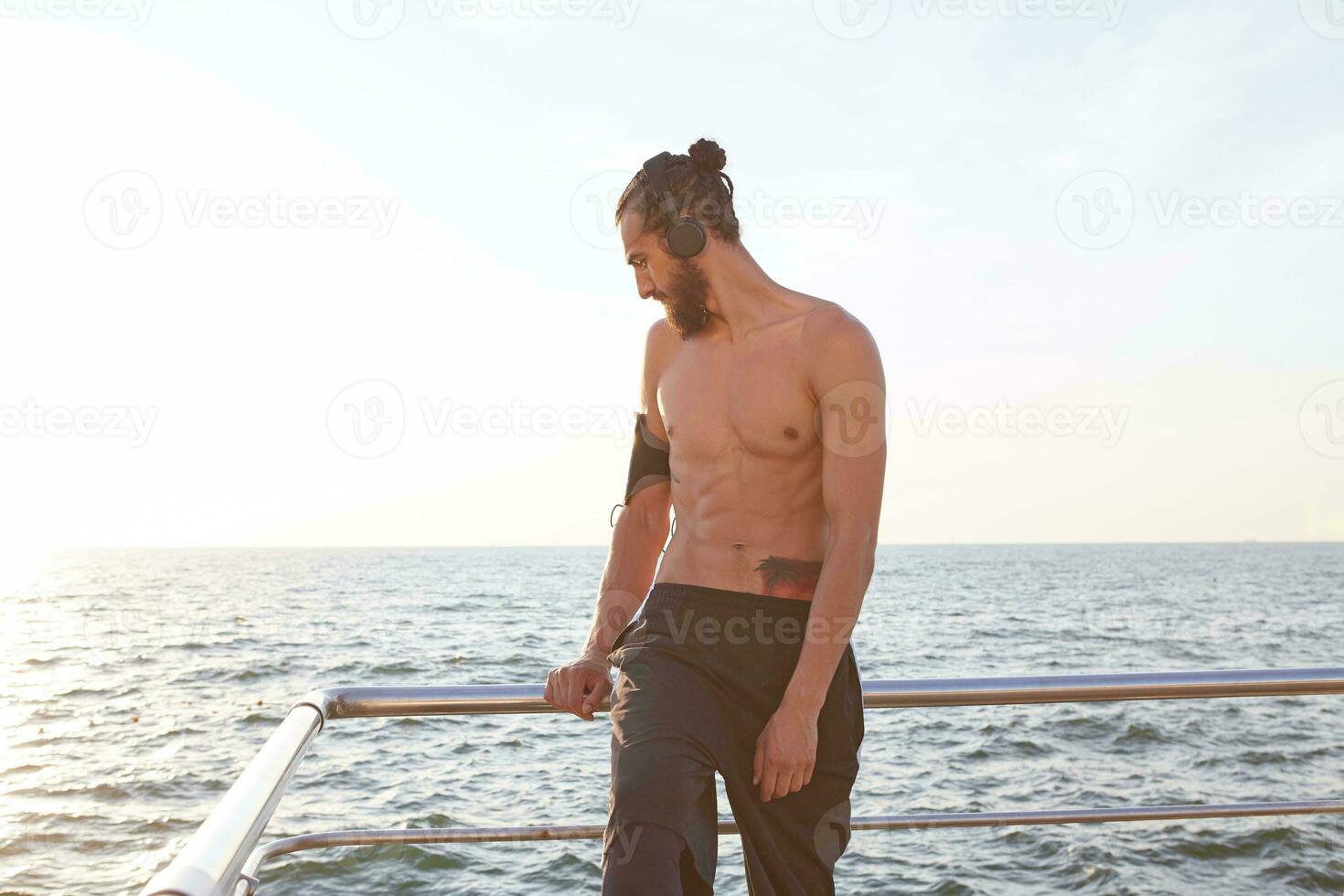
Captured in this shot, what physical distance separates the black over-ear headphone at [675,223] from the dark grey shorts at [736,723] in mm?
664

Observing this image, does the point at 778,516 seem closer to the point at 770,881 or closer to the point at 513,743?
the point at 770,881

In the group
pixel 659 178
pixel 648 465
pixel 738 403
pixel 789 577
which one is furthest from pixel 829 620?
pixel 659 178

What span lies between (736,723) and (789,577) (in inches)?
11.4

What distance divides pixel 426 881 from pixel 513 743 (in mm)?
4402

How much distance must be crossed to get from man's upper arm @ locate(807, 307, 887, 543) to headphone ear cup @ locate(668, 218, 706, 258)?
29cm

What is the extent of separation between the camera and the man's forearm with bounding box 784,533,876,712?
6.05 feet

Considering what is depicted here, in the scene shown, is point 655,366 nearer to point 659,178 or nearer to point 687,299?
point 687,299

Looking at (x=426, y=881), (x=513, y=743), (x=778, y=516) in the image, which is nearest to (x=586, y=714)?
(x=778, y=516)

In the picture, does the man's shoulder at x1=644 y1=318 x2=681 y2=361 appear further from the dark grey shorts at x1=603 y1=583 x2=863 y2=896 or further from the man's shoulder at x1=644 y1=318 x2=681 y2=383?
the dark grey shorts at x1=603 y1=583 x2=863 y2=896

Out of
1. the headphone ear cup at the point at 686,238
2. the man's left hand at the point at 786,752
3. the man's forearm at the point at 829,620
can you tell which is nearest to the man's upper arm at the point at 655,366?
the headphone ear cup at the point at 686,238

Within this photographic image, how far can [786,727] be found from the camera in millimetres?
1836

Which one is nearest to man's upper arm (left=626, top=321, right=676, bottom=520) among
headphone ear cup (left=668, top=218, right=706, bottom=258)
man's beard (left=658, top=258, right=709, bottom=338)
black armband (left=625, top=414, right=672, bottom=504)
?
black armband (left=625, top=414, right=672, bottom=504)

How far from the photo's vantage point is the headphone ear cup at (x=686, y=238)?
2.06 meters

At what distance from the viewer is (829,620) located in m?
1.86
